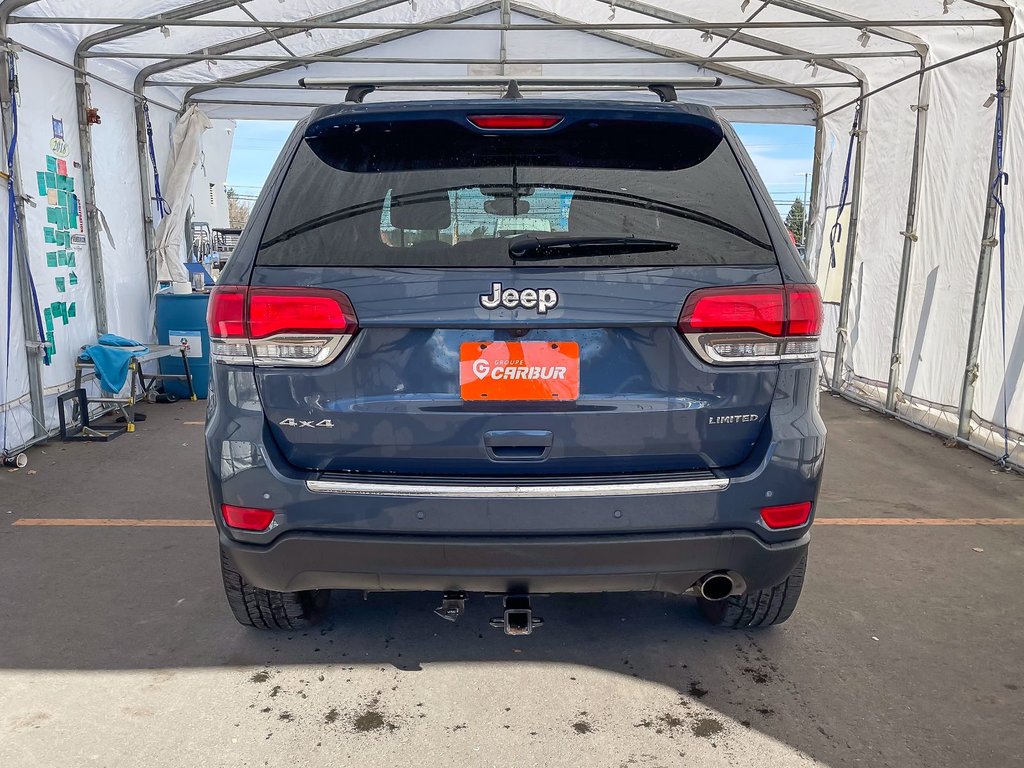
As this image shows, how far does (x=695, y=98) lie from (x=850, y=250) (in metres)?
2.54

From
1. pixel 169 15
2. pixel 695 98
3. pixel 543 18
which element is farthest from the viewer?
pixel 695 98

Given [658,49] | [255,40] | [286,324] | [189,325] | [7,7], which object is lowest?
[189,325]

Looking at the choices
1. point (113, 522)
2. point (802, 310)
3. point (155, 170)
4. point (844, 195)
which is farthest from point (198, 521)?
point (844, 195)

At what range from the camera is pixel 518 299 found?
6.67 feet

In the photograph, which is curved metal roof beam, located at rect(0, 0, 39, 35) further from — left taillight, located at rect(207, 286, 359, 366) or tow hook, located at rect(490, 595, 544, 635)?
tow hook, located at rect(490, 595, 544, 635)

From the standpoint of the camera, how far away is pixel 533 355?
205 centimetres

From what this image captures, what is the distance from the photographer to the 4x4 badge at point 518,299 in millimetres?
2033

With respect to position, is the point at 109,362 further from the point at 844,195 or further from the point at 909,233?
the point at 844,195

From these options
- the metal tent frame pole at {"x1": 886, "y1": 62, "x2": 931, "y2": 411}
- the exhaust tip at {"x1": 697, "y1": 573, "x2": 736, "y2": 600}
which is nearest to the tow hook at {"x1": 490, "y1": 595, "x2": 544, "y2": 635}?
the exhaust tip at {"x1": 697, "y1": 573, "x2": 736, "y2": 600}

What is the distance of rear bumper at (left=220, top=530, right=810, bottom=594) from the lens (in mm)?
2090

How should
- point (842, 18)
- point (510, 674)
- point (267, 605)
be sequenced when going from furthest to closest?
point (842, 18)
point (267, 605)
point (510, 674)

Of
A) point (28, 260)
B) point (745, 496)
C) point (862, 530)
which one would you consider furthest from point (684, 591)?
point (28, 260)

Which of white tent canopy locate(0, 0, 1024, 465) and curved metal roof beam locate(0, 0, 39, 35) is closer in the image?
curved metal roof beam locate(0, 0, 39, 35)

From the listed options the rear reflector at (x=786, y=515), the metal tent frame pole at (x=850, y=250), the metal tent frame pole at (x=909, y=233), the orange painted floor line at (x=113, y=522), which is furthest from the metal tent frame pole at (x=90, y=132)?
the rear reflector at (x=786, y=515)
